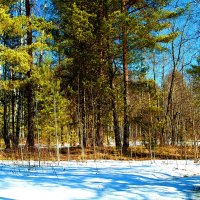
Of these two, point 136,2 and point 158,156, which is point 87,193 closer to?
point 158,156

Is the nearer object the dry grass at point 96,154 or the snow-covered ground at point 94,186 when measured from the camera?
the snow-covered ground at point 94,186

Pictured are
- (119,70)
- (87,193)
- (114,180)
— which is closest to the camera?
(87,193)

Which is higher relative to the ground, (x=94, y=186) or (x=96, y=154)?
(x=96, y=154)

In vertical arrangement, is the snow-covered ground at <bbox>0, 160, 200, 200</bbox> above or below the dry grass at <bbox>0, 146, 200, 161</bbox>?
below

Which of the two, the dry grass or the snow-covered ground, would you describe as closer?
the snow-covered ground

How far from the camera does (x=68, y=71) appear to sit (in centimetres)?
1877

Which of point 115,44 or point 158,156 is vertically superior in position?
point 115,44

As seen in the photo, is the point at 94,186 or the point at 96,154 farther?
the point at 96,154

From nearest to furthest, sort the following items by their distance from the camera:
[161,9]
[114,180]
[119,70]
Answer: [114,180] < [161,9] < [119,70]

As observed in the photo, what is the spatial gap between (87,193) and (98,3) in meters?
11.9

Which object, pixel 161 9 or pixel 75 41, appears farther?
pixel 75 41

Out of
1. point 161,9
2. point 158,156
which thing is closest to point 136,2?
point 161,9

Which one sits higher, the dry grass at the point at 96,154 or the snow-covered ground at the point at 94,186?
the dry grass at the point at 96,154

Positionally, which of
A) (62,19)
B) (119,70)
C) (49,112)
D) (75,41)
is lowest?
(49,112)
